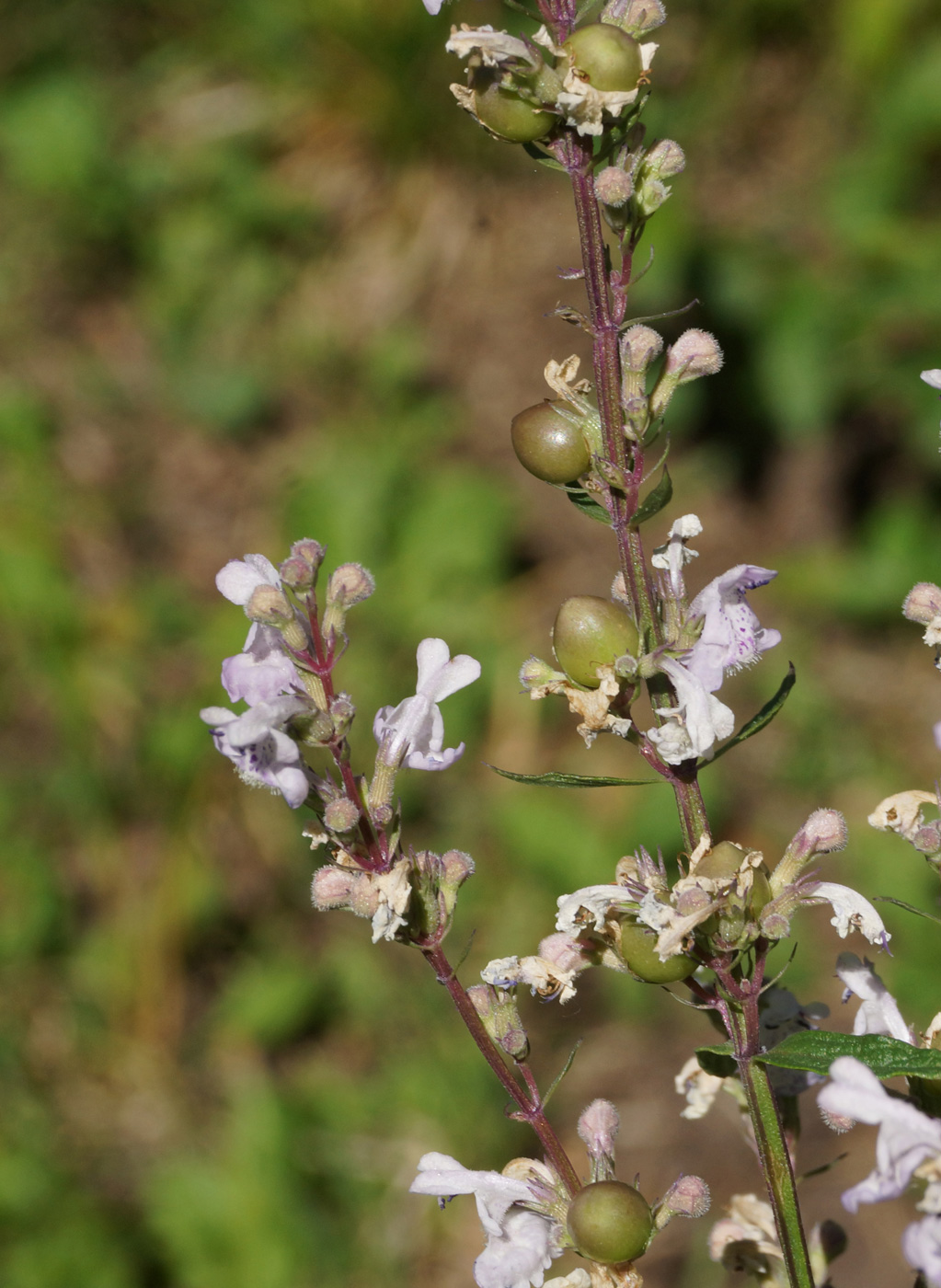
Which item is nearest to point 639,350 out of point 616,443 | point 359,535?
point 616,443

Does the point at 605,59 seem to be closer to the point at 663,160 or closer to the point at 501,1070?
the point at 663,160

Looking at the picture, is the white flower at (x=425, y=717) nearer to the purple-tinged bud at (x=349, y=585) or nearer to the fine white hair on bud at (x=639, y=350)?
the purple-tinged bud at (x=349, y=585)

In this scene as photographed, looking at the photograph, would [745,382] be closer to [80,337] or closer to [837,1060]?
[80,337]

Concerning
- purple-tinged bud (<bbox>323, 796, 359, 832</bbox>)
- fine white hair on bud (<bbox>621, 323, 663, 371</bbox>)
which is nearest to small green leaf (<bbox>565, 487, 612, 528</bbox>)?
fine white hair on bud (<bbox>621, 323, 663, 371</bbox>)

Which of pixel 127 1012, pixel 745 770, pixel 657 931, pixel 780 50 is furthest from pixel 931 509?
pixel 657 931

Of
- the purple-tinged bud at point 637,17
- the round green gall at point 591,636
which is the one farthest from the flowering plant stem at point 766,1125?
the purple-tinged bud at point 637,17
